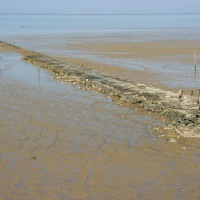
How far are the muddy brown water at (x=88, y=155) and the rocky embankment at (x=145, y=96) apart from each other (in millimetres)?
794

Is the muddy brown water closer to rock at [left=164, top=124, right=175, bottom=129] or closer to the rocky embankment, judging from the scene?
rock at [left=164, top=124, right=175, bottom=129]

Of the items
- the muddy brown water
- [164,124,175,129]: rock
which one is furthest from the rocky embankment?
the muddy brown water

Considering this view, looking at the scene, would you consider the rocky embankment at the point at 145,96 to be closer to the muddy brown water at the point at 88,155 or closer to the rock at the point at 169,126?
the rock at the point at 169,126

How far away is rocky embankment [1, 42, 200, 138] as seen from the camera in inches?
446

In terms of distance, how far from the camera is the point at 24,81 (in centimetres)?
1928

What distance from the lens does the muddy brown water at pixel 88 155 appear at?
284 inches

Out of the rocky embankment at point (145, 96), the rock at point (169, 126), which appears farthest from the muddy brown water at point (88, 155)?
the rocky embankment at point (145, 96)

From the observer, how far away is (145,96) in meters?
15.2

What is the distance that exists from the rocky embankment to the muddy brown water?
0.79 metres

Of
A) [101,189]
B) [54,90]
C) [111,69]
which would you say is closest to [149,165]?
[101,189]

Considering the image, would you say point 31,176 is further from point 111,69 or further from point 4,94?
point 111,69

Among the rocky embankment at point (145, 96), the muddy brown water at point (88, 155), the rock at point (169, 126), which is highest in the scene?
the rocky embankment at point (145, 96)

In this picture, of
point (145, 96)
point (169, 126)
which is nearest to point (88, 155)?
point (169, 126)

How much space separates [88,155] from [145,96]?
22.5ft
